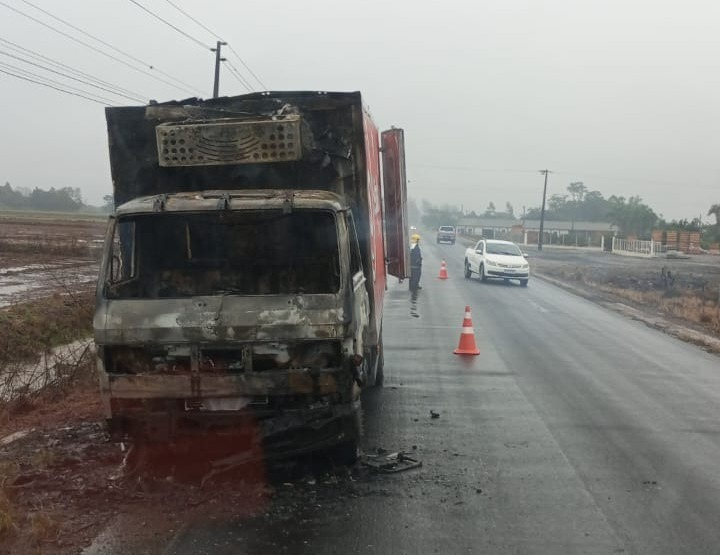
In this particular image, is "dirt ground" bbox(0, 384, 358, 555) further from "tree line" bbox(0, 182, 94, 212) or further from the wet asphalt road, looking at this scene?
"tree line" bbox(0, 182, 94, 212)

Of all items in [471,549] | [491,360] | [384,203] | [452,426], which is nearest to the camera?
[471,549]

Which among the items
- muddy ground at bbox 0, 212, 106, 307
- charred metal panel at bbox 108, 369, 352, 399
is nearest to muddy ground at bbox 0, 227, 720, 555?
charred metal panel at bbox 108, 369, 352, 399

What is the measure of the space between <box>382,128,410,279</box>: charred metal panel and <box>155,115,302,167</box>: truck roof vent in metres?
3.70

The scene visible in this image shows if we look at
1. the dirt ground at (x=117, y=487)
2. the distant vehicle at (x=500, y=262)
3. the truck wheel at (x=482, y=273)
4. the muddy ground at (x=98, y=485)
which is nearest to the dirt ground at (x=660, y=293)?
the distant vehicle at (x=500, y=262)

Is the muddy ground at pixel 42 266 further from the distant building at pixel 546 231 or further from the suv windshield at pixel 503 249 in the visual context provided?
the distant building at pixel 546 231

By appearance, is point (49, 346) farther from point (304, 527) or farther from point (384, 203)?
point (304, 527)

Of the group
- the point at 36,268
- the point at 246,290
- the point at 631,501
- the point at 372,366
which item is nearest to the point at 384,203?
the point at 372,366

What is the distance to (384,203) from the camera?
10.1 metres

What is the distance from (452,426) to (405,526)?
111 inches

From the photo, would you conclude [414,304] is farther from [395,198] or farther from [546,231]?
[546,231]

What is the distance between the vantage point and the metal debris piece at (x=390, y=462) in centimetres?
617

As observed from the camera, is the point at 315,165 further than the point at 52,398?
No

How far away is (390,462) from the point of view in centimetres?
633

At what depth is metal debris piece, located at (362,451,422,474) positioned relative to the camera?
6.17 meters
